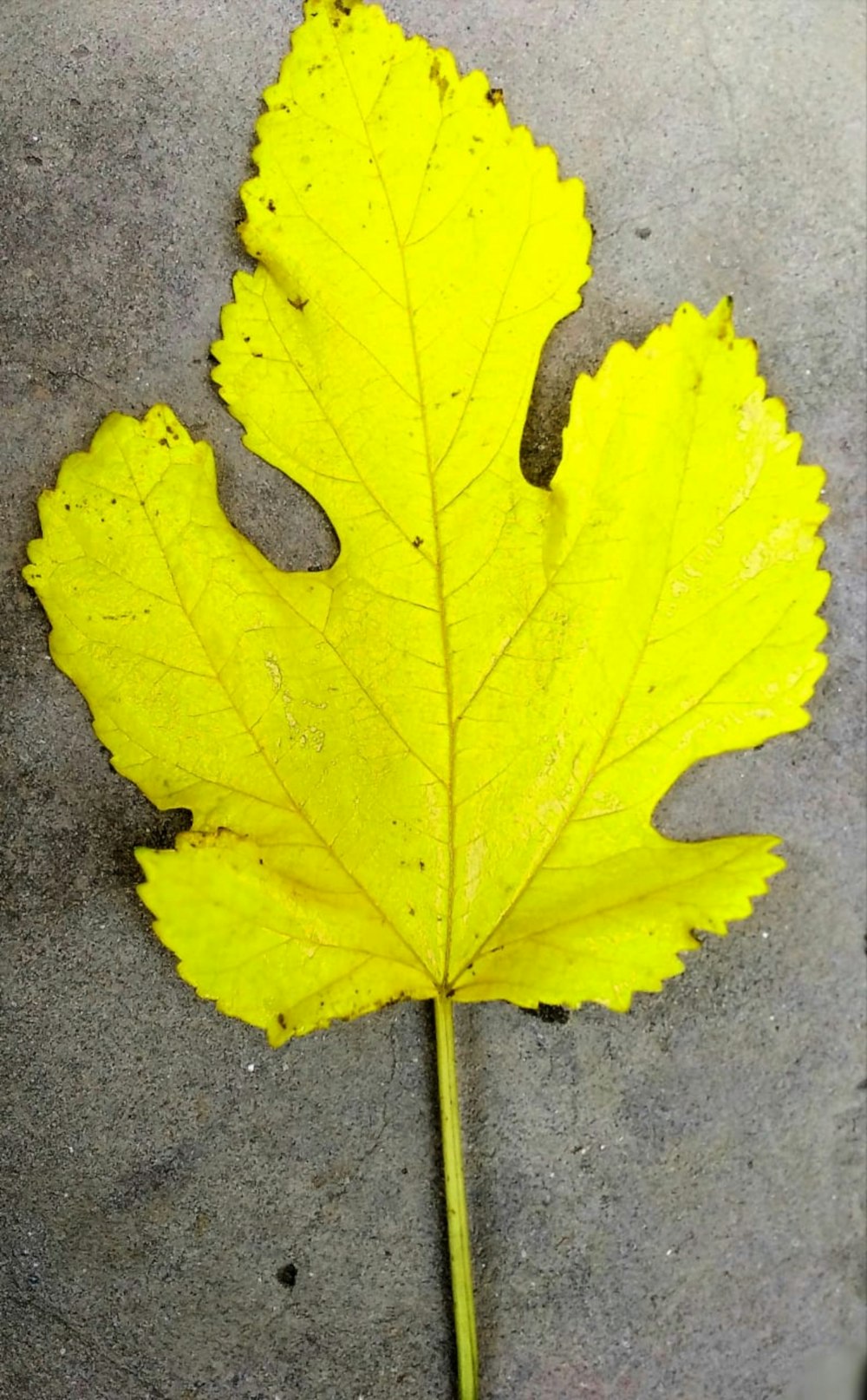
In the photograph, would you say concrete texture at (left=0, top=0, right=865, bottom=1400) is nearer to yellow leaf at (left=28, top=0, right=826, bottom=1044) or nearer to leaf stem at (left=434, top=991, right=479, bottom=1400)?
leaf stem at (left=434, top=991, right=479, bottom=1400)

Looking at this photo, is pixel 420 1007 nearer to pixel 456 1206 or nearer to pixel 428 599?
pixel 456 1206

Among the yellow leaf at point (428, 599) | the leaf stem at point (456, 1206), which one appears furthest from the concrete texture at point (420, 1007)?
the yellow leaf at point (428, 599)

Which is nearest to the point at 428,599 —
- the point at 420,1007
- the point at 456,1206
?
the point at 420,1007

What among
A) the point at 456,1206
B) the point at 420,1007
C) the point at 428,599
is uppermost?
the point at 428,599

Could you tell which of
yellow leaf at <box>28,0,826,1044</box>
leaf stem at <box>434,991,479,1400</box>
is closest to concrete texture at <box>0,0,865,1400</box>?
leaf stem at <box>434,991,479,1400</box>

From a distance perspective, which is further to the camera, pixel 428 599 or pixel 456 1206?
pixel 456 1206

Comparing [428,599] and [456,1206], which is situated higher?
[428,599]

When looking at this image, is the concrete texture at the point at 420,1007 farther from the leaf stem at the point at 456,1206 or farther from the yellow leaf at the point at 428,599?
the yellow leaf at the point at 428,599

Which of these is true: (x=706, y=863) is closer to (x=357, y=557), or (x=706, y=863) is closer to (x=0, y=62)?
(x=357, y=557)
